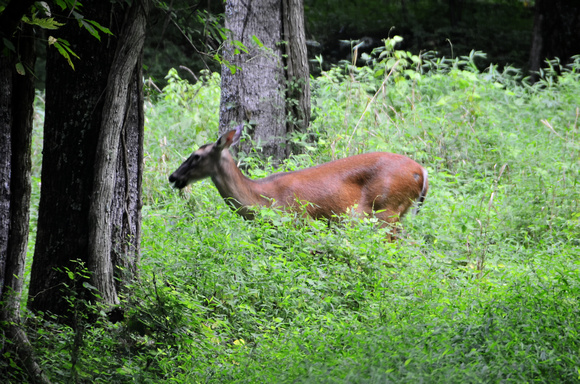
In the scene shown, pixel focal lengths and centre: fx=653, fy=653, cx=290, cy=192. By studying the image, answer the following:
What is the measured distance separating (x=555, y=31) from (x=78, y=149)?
12082 millimetres

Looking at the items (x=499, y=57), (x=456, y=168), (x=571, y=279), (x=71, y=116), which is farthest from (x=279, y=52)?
(x=499, y=57)

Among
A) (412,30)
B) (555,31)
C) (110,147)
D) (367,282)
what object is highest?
(412,30)

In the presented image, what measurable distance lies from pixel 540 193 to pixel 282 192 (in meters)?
2.89

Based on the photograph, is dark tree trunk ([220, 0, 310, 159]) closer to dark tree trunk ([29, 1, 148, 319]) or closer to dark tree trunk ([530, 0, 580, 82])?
dark tree trunk ([29, 1, 148, 319])

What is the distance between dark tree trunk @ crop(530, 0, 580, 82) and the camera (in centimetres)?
1352

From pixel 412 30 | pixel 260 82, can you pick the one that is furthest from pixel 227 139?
pixel 412 30

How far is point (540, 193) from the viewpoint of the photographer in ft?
23.5

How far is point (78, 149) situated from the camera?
429 cm

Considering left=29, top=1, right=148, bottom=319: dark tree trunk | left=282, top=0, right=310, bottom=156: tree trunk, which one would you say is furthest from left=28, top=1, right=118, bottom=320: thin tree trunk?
left=282, top=0, right=310, bottom=156: tree trunk

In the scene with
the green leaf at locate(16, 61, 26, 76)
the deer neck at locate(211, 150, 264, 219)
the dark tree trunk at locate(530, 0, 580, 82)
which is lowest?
the deer neck at locate(211, 150, 264, 219)

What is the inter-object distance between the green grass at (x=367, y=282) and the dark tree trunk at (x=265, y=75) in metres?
0.40

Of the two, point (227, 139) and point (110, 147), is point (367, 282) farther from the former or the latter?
point (227, 139)

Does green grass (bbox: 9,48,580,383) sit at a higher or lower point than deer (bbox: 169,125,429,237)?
lower

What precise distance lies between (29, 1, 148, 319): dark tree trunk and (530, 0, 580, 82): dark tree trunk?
1128 centimetres
